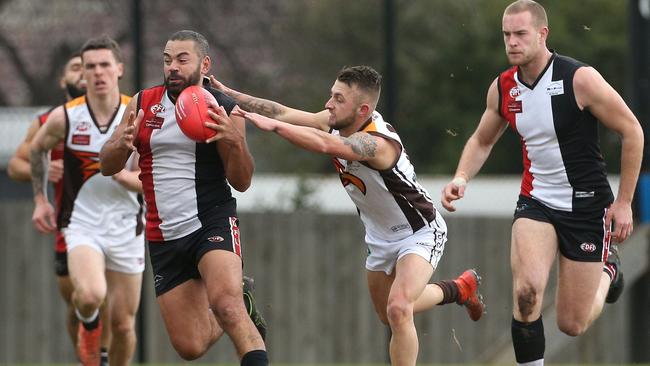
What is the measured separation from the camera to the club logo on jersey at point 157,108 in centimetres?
820

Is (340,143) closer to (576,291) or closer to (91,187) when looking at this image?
(576,291)

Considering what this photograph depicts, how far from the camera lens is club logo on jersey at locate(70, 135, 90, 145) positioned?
10082 millimetres

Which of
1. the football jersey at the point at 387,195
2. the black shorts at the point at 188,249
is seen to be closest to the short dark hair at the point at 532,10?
the football jersey at the point at 387,195

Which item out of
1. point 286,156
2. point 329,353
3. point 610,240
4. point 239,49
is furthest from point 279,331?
point 610,240

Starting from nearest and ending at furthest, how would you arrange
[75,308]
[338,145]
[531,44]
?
[338,145] < [531,44] < [75,308]

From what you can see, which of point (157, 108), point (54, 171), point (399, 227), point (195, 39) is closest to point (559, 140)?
point (399, 227)

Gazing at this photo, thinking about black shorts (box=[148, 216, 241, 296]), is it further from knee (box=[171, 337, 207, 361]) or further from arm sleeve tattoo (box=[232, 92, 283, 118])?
arm sleeve tattoo (box=[232, 92, 283, 118])

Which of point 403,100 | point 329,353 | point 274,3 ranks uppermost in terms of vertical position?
point 274,3

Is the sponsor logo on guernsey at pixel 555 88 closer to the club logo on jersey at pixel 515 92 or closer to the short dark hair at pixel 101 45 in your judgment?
the club logo on jersey at pixel 515 92

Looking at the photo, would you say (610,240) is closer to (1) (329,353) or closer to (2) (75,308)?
(2) (75,308)

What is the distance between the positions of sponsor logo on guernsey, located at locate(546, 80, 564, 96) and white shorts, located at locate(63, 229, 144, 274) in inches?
129

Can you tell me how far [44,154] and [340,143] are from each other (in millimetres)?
3042

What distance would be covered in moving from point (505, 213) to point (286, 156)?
226cm

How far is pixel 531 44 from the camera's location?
8.70m
